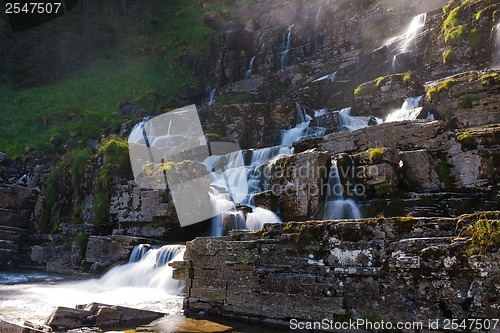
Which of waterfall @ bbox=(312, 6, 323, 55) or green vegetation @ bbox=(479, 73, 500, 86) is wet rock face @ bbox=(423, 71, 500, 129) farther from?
waterfall @ bbox=(312, 6, 323, 55)

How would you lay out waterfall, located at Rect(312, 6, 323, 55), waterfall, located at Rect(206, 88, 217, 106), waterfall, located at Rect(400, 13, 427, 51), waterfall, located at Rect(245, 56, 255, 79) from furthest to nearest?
1. waterfall, located at Rect(245, 56, 255, 79)
2. waterfall, located at Rect(312, 6, 323, 55)
3. waterfall, located at Rect(206, 88, 217, 106)
4. waterfall, located at Rect(400, 13, 427, 51)

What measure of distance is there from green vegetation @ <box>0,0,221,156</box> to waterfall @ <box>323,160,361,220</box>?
803 inches

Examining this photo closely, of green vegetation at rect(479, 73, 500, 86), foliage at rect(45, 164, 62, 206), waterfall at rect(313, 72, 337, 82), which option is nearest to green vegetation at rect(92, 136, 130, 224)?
foliage at rect(45, 164, 62, 206)

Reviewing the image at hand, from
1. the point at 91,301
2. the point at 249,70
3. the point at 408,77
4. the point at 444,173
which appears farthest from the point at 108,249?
the point at 249,70

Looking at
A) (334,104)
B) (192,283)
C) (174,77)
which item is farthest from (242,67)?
(192,283)

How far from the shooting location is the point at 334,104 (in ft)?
84.7

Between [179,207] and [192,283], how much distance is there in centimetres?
667

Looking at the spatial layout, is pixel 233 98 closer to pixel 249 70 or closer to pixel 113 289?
pixel 249 70

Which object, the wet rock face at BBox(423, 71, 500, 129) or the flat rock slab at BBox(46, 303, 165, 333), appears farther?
the wet rock face at BBox(423, 71, 500, 129)

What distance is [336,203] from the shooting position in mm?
12594

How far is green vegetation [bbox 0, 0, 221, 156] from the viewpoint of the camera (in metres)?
31.6

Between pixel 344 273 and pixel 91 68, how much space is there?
41489 millimetres

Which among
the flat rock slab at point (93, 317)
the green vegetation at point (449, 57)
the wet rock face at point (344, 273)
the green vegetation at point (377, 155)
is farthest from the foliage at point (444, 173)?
the green vegetation at point (449, 57)

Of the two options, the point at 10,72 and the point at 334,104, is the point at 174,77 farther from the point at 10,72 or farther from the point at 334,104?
the point at 334,104
